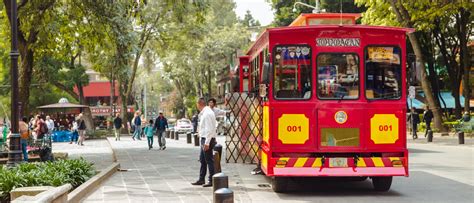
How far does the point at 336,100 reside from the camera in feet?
37.8

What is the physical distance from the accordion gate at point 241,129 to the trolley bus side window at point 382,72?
3.08 meters

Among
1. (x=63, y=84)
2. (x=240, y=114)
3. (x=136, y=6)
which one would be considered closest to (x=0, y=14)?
(x=136, y=6)

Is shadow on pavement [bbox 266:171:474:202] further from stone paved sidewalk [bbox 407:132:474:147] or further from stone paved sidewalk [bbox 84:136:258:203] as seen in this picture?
stone paved sidewalk [bbox 407:132:474:147]

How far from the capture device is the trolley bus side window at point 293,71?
11.6 metres

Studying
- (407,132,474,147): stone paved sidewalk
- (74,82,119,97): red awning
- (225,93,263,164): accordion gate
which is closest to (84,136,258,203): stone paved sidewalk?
(225,93,263,164): accordion gate

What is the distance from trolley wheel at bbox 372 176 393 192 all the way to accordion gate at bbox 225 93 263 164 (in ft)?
9.26

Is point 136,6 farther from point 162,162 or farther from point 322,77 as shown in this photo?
point 322,77

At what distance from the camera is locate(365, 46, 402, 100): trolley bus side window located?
1164 cm

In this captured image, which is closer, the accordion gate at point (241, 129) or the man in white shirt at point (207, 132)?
the man in white shirt at point (207, 132)

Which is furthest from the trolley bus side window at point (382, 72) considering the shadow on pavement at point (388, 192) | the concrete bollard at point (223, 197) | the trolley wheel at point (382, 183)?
the concrete bollard at point (223, 197)

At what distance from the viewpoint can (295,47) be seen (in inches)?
457

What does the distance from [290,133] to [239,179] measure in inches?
134

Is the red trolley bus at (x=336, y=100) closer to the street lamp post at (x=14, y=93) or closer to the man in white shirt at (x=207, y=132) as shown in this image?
the man in white shirt at (x=207, y=132)

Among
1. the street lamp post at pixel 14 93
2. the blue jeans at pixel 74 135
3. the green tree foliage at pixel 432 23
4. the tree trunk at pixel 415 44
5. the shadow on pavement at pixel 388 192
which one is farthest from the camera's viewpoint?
the blue jeans at pixel 74 135
